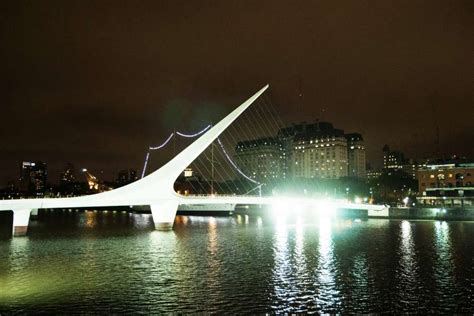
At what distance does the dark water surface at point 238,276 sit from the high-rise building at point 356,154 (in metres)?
103

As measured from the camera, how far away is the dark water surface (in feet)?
53.9

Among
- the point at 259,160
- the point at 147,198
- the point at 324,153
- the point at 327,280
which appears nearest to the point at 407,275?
the point at 327,280

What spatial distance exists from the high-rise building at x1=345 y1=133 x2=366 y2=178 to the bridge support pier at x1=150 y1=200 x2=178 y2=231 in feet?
325

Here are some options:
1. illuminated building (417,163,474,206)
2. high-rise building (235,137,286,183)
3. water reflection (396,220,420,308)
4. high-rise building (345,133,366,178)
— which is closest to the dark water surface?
water reflection (396,220,420,308)

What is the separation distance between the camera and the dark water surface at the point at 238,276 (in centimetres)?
1642

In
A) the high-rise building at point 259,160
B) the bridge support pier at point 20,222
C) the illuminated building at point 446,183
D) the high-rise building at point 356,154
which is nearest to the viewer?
the bridge support pier at point 20,222

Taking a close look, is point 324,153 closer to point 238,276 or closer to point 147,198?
point 147,198

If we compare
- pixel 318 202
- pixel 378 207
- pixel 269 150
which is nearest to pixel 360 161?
pixel 269 150

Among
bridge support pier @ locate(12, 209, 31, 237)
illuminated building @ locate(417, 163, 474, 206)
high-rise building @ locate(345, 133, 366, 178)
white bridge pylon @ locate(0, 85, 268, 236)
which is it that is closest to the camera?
white bridge pylon @ locate(0, 85, 268, 236)

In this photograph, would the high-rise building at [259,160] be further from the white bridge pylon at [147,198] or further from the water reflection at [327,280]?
the water reflection at [327,280]

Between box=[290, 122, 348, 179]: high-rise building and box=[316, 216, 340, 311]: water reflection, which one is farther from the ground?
box=[290, 122, 348, 179]: high-rise building

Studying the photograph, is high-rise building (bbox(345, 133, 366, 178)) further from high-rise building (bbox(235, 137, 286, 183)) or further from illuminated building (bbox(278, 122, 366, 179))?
high-rise building (bbox(235, 137, 286, 183))

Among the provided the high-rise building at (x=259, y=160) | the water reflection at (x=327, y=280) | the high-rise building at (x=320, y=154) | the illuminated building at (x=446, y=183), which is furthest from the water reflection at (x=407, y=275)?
the high-rise building at (x=320, y=154)

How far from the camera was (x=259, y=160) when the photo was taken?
421 feet
